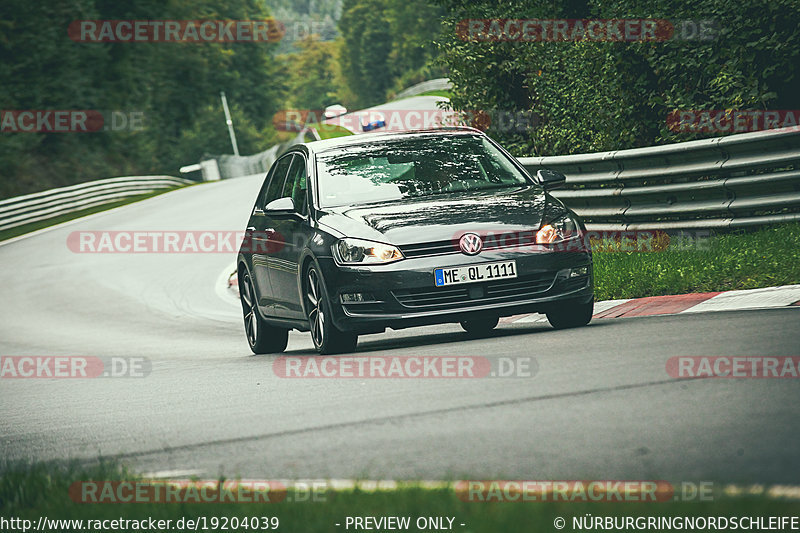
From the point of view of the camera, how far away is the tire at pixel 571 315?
31.6 ft

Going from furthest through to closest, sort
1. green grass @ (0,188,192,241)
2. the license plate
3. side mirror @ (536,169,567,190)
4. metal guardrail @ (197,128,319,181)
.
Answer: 1. metal guardrail @ (197,128,319,181)
2. green grass @ (0,188,192,241)
3. side mirror @ (536,169,567,190)
4. the license plate

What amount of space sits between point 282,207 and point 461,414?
13.6 ft

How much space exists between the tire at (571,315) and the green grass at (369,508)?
4.83 meters

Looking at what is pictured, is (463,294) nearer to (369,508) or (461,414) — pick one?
(461,414)

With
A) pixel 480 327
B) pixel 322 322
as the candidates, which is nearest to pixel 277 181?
pixel 480 327

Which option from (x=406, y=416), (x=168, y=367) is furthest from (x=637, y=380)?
(x=168, y=367)

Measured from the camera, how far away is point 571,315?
32.2 ft

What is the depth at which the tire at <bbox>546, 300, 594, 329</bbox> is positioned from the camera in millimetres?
9617

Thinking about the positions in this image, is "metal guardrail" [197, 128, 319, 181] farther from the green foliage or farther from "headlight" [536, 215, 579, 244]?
"headlight" [536, 215, 579, 244]

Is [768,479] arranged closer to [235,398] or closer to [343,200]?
[235,398]

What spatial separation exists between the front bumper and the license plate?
33 mm

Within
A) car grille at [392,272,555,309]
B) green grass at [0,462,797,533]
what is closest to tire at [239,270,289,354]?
car grille at [392,272,555,309]

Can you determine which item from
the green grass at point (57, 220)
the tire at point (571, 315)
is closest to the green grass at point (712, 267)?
the tire at point (571, 315)

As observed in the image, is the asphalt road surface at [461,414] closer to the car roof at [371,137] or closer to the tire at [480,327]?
the tire at [480,327]
